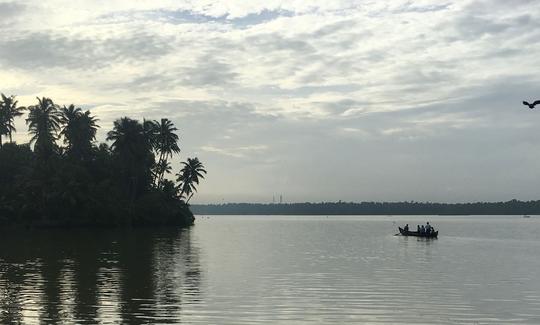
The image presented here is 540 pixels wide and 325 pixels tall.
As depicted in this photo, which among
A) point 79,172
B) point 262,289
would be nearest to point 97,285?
point 262,289

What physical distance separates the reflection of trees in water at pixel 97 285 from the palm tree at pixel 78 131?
55272 mm

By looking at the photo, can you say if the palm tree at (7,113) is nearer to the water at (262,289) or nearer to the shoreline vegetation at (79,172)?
the shoreline vegetation at (79,172)

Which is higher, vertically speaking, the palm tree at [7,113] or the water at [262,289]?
the palm tree at [7,113]

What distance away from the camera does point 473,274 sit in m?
37.8

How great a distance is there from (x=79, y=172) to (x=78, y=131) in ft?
32.6

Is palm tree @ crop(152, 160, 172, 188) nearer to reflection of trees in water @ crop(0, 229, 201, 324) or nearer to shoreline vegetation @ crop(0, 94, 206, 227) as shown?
shoreline vegetation @ crop(0, 94, 206, 227)

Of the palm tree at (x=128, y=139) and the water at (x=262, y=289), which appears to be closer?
the water at (x=262, y=289)

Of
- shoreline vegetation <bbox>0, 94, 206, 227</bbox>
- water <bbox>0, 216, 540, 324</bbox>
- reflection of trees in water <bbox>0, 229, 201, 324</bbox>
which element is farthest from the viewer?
shoreline vegetation <bbox>0, 94, 206, 227</bbox>

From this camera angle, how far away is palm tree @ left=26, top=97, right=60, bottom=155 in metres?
97.0

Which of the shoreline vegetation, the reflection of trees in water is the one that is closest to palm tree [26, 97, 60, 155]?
the shoreline vegetation

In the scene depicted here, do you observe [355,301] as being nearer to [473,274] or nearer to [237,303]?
[237,303]

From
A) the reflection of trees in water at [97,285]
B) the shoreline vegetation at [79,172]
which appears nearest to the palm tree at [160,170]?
the shoreline vegetation at [79,172]

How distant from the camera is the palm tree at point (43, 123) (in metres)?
97.0

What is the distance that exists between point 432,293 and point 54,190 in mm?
79758
